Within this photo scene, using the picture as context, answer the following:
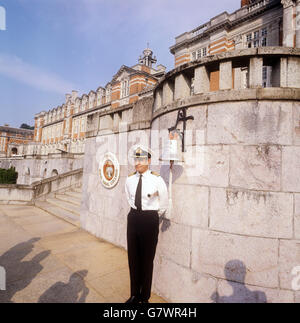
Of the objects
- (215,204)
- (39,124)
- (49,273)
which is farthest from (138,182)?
(39,124)

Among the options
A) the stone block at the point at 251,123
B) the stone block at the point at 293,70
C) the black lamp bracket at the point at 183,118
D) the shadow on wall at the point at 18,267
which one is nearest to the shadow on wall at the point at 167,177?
the black lamp bracket at the point at 183,118

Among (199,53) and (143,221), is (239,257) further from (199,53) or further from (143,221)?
(199,53)

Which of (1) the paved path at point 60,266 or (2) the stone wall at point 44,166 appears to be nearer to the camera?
(1) the paved path at point 60,266

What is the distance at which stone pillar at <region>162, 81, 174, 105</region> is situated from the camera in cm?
372

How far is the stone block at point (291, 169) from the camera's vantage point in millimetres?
2520

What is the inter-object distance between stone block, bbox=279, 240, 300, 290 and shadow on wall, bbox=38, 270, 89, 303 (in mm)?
2838

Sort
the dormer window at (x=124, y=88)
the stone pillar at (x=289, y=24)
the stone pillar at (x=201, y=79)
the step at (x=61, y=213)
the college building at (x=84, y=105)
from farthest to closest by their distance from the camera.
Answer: the dormer window at (x=124, y=88) → the college building at (x=84, y=105) → the stone pillar at (x=289, y=24) → the step at (x=61, y=213) → the stone pillar at (x=201, y=79)

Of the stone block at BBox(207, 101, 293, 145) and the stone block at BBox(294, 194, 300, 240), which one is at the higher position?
the stone block at BBox(207, 101, 293, 145)

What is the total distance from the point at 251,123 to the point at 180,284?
8.48ft

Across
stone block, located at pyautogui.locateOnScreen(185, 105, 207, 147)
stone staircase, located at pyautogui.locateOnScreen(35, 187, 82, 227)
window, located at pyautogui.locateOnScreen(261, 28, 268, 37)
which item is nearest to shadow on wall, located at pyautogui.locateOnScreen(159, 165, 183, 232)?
stone block, located at pyautogui.locateOnScreen(185, 105, 207, 147)

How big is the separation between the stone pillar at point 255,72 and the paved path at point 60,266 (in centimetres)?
361

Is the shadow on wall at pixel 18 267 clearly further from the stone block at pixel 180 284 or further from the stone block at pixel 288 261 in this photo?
the stone block at pixel 288 261

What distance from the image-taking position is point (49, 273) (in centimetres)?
374

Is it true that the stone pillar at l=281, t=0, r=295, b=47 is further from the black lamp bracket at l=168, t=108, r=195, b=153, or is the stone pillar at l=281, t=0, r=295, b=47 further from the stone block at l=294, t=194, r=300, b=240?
the stone block at l=294, t=194, r=300, b=240
